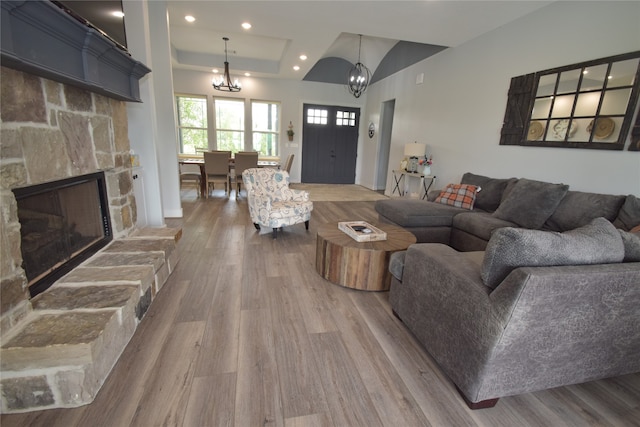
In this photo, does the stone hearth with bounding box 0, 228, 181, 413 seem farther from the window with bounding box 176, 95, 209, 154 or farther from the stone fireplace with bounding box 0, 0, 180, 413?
the window with bounding box 176, 95, 209, 154

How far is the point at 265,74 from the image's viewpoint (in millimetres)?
6953

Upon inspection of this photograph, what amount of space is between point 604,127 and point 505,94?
127 centimetres

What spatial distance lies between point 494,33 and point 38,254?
511 cm

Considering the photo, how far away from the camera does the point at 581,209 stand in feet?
8.34

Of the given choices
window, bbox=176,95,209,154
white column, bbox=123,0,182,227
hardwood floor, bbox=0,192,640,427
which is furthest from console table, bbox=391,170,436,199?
window, bbox=176,95,209,154

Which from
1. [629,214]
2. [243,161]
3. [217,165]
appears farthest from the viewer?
[243,161]

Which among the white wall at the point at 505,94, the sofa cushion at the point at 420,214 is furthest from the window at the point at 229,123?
the sofa cushion at the point at 420,214

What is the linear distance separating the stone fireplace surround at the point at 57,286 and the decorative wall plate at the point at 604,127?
3.95 m

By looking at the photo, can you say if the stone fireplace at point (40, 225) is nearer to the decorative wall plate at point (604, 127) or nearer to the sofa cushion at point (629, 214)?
the sofa cushion at point (629, 214)

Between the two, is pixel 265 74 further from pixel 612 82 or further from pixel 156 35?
pixel 612 82

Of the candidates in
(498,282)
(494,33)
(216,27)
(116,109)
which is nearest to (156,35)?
(216,27)

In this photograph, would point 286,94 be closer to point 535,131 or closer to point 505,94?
point 505,94

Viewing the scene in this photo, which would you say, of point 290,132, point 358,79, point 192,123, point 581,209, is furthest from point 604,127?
point 192,123

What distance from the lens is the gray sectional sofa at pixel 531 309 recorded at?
1.17 metres
